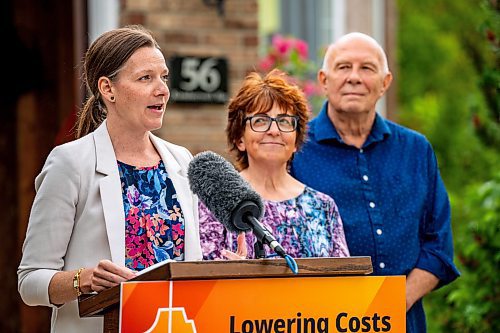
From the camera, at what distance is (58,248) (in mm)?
3174

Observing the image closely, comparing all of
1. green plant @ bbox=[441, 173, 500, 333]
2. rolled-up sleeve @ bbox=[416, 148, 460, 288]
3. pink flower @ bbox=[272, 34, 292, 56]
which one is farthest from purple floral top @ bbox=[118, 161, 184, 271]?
pink flower @ bbox=[272, 34, 292, 56]

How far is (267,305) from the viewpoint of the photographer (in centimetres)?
291

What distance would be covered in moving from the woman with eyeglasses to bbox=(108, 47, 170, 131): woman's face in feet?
1.95

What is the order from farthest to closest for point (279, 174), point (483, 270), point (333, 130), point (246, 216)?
point (483, 270) < point (333, 130) < point (279, 174) < point (246, 216)

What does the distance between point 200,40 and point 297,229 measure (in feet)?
9.06

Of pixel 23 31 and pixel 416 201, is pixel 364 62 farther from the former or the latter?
pixel 23 31

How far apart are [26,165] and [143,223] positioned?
4.66 meters

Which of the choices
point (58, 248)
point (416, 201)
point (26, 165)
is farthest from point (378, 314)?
point (26, 165)

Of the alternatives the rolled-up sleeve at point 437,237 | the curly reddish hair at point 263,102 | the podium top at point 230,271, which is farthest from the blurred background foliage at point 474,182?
the podium top at point 230,271

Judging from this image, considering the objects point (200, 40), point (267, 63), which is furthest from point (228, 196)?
point (267, 63)

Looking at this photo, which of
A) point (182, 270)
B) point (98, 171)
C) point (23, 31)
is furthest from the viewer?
point (23, 31)

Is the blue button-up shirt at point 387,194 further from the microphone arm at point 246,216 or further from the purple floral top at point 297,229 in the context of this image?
the microphone arm at point 246,216

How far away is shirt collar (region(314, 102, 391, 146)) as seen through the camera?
14.9ft

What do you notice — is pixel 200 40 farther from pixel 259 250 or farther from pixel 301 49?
pixel 259 250
